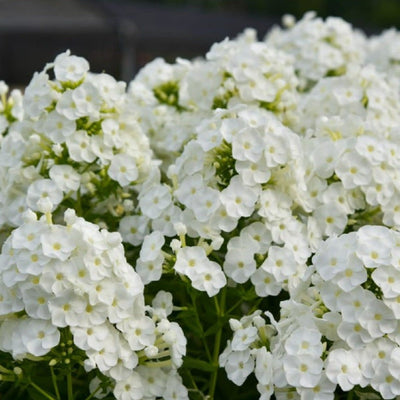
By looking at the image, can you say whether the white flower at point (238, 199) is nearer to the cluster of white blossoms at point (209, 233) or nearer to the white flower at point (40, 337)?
the cluster of white blossoms at point (209, 233)

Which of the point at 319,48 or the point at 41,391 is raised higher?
the point at 319,48

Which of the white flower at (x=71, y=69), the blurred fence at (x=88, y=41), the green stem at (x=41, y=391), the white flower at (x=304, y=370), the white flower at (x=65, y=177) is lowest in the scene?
the green stem at (x=41, y=391)

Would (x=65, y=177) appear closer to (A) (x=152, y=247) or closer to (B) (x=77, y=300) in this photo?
(A) (x=152, y=247)

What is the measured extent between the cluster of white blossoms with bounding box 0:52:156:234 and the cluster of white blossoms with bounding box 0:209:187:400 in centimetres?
38

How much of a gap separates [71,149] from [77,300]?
A: 52 cm

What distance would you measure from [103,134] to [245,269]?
527 millimetres

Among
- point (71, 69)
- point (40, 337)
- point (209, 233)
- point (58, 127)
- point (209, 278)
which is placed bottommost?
point (40, 337)

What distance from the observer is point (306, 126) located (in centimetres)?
278

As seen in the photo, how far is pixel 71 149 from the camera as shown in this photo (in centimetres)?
222

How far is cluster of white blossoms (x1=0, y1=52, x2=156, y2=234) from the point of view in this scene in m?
2.23

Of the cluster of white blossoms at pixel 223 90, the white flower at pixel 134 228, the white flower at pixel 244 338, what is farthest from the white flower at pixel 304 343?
the cluster of white blossoms at pixel 223 90

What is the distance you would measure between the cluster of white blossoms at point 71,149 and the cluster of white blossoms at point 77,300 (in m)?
0.38

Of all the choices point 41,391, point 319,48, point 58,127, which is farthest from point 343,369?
point 319,48

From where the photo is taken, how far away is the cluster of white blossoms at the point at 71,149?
2.23 meters
